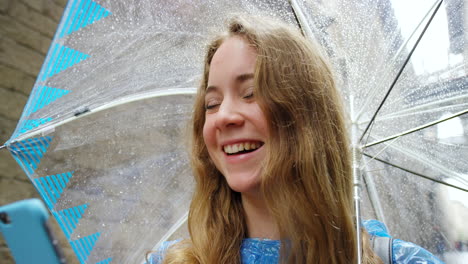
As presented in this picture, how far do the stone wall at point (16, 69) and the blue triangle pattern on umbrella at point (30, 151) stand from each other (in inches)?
63.7

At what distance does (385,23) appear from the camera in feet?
4.20

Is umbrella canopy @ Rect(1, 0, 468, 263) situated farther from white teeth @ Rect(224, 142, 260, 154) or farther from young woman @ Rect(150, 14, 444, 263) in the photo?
white teeth @ Rect(224, 142, 260, 154)

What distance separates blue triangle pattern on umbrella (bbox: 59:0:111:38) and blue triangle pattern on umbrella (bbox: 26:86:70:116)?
0.16 m

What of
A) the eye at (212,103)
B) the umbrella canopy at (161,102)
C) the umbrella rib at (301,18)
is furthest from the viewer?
the umbrella rib at (301,18)

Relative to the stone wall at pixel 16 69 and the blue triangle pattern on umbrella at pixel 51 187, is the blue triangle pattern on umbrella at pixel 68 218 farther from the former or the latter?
the stone wall at pixel 16 69

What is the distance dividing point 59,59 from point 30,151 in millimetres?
291

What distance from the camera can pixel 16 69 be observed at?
9.50 feet

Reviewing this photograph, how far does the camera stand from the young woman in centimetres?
102

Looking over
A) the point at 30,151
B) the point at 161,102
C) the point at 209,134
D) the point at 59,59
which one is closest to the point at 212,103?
the point at 209,134

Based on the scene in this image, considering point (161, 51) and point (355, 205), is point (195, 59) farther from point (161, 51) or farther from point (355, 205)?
point (355, 205)

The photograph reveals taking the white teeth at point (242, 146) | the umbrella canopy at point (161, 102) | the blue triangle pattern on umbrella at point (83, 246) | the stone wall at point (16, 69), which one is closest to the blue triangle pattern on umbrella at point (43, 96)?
the umbrella canopy at point (161, 102)

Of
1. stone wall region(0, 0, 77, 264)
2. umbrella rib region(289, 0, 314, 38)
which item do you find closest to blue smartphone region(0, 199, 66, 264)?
umbrella rib region(289, 0, 314, 38)

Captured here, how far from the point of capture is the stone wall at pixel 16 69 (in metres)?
2.73

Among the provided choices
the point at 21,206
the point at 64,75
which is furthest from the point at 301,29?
the point at 21,206
